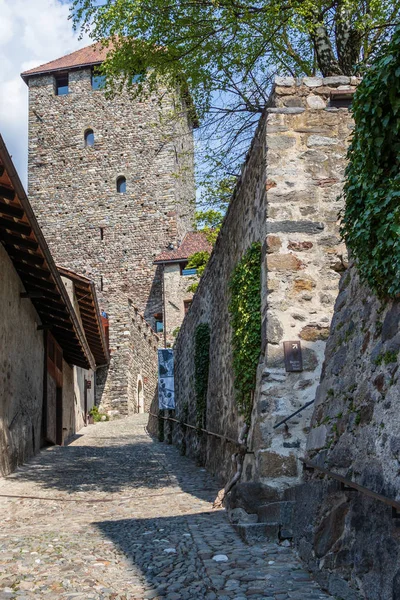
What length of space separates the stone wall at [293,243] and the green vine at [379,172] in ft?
6.57

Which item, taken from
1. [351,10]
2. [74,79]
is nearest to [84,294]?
[351,10]

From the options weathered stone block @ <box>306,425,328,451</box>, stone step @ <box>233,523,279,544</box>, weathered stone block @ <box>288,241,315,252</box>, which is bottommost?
stone step @ <box>233,523,279,544</box>

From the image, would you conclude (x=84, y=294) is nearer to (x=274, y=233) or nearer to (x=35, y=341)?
(x=35, y=341)

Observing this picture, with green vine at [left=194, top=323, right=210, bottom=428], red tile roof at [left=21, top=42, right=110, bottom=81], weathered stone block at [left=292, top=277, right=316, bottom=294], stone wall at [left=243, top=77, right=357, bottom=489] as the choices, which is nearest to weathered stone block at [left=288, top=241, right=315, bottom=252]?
stone wall at [left=243, top=77, right=357, bottom=489]

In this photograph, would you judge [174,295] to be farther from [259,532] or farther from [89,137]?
[259,532]

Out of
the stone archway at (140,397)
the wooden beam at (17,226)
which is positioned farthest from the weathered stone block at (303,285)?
the stone archway at (140,397)

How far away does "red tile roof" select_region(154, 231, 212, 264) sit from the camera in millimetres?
29781

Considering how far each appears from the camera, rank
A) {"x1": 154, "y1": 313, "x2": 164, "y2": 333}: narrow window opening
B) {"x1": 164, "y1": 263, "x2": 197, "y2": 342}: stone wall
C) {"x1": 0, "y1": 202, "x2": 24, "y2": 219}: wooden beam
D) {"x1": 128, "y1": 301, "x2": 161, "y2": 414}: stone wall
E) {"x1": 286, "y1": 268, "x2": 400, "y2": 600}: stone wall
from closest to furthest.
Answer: {"x1": 286, "y1": 268, "x2": 400, "y2": 600}: stone wall < {"x1": 0, "y1": 202, "x2": 24, "y2": 219}: wooden beam < {"x1": 128, "y1": 301, "x2": 161, "y2": 414}: stone wall < {"x1": 164, "y1": 263, "x2": 197, "y2": 342}: stone wall < {"x1": 154, "y1": 313, "x2": 164, "y2": 333}: narrow window opening

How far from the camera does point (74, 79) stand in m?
33.5

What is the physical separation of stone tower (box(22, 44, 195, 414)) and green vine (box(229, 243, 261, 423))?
24547mm

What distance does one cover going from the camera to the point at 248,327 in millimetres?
6004

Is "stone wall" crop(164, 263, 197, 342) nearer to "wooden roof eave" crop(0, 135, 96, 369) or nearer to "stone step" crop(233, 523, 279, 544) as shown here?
"wooden roof eave" crop(0, 135, 96, 369)

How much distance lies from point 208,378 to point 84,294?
801 cm

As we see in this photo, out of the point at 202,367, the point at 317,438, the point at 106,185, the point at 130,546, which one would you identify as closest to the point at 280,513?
the point at 317,438
